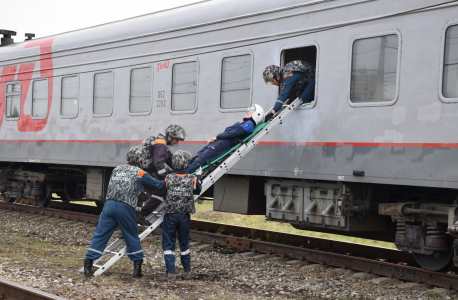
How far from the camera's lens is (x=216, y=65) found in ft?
28.8

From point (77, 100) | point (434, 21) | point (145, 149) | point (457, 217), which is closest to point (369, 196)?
point (457, 217)

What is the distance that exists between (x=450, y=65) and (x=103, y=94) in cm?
683

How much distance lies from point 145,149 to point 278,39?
8.41 ft

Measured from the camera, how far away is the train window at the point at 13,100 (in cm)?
1282

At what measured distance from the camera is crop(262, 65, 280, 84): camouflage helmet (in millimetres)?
7695

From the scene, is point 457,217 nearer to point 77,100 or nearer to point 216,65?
point 216,65

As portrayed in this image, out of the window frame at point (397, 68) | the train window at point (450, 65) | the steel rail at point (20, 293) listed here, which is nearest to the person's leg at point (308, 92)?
the window frame at point (397, 68)

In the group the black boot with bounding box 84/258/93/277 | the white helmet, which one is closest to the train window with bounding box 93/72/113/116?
the white helmet

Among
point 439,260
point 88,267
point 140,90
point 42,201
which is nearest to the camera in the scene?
point 88,267

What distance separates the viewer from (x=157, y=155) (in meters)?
7.27

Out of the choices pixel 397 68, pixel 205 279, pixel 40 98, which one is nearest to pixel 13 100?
pixel 40 98

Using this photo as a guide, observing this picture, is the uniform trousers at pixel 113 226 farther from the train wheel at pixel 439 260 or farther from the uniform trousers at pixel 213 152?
the train wheel at pixel 439 260

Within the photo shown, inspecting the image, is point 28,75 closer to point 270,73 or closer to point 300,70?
point 270,73

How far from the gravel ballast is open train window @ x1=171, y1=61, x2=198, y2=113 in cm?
242
